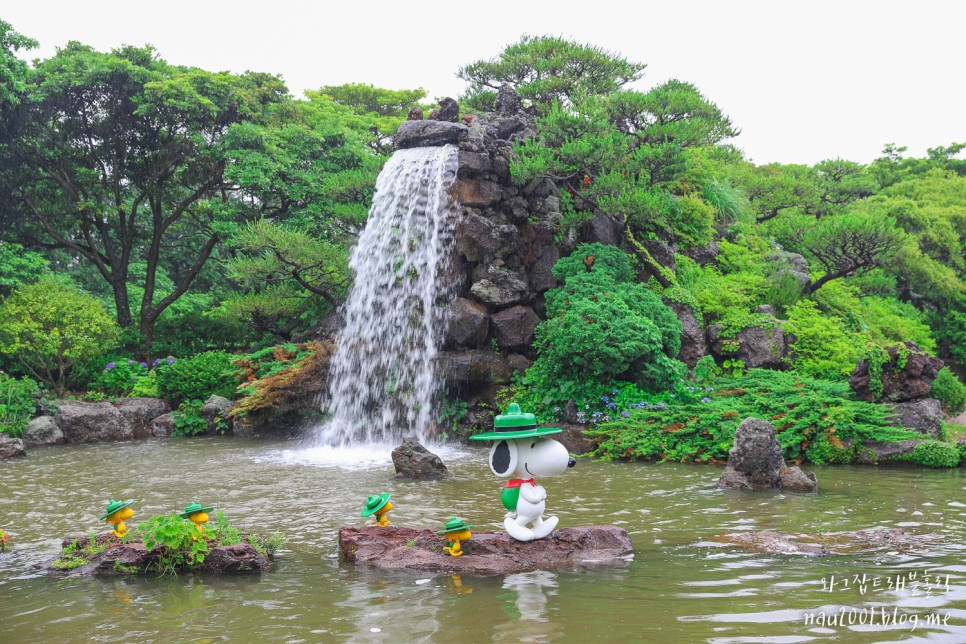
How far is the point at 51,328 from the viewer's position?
1553 cm

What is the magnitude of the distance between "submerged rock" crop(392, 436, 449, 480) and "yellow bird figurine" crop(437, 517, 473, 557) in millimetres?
3789

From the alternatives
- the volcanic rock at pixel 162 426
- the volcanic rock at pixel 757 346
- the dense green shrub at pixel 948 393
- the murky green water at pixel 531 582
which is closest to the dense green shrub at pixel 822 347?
the volcanic rock at pixel 757 346

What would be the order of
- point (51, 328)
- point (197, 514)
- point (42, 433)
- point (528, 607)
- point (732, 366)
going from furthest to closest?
point (51, 328), point (732, 366), point (42, 433), point (197, 514), point (528, 607)

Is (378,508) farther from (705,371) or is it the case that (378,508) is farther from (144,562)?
(705,371)

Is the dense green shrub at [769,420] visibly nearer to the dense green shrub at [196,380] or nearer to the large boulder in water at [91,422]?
the dense green shrub at [196,380]

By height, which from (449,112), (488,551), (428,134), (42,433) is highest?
(449,112)

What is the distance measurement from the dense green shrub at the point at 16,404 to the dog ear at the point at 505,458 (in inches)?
454

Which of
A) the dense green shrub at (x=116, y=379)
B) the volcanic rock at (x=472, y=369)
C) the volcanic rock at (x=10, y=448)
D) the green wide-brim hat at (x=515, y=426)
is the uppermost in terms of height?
the dense green shrub at (x=116, y=379)

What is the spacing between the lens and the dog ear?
5723 mm

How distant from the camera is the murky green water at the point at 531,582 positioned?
432 cm

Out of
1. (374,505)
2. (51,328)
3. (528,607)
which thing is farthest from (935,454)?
(51,328)

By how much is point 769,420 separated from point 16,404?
44.7 ft

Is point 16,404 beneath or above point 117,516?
above

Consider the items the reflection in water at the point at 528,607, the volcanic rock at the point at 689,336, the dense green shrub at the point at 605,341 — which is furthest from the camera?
the volcanic rock at the point at 689,336
